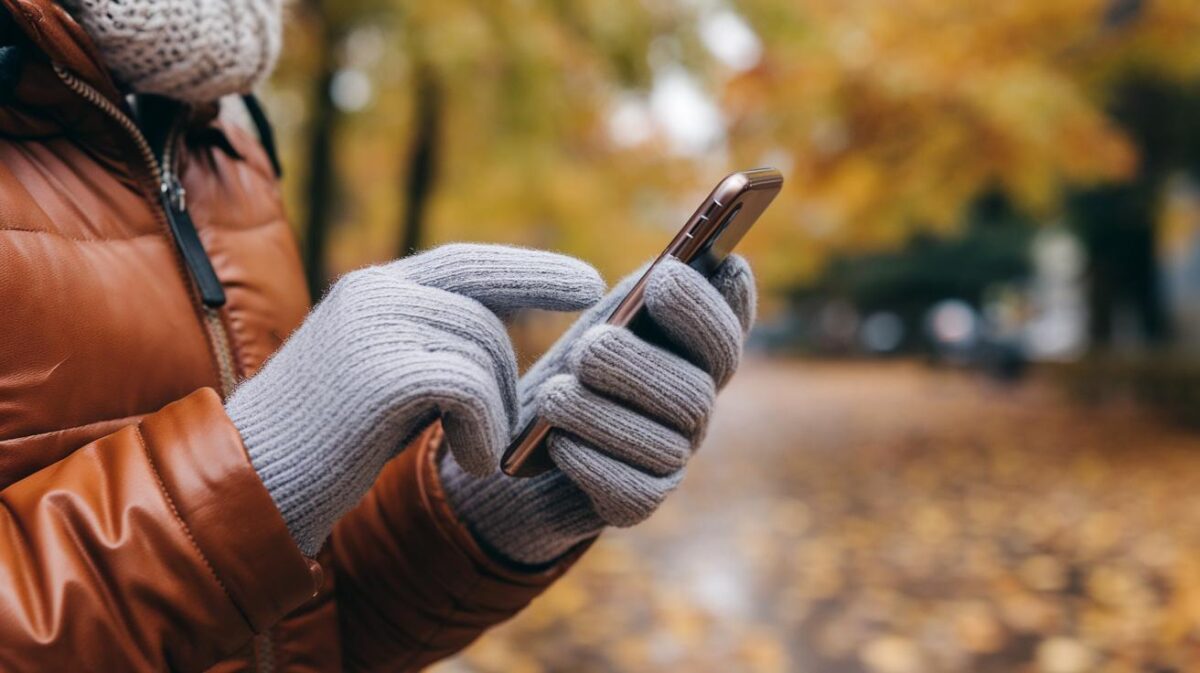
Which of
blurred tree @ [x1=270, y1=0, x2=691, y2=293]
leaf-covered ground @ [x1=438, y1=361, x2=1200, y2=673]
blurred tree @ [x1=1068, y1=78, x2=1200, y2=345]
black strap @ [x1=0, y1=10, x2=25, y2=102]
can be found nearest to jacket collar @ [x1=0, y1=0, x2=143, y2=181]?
black strap @ [x1=0, y1=10, x2=25, y2=102]

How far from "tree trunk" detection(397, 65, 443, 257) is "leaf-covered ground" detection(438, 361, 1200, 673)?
266 centimetres

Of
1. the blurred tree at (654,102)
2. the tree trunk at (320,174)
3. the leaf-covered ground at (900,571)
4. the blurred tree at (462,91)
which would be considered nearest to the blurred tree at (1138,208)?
the blurred tree at (654,102)

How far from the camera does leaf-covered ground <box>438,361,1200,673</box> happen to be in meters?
4.00

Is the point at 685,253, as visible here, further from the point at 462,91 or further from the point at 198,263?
the point at 462,91

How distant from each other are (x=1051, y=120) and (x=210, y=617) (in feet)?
25.2

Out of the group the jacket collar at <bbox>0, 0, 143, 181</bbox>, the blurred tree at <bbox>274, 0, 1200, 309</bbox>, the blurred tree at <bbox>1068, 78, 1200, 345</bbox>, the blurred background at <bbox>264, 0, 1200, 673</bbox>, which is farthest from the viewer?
the blurred tree at <bbox>1068, 78, 1200, 345</bbox>

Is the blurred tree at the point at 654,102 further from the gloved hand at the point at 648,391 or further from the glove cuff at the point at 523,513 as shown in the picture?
the gloved hand at the point at 648,391

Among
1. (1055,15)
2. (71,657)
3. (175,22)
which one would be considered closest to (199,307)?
(175,22)

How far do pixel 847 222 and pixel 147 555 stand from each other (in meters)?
10.9

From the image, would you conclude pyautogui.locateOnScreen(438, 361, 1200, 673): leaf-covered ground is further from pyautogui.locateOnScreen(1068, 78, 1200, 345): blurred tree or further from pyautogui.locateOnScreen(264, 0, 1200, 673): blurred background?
pyautogui.locateOnScreen(1068, 78, 1200, 345): blurred tree

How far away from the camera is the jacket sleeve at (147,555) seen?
81 cm

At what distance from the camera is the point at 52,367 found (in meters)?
0.92

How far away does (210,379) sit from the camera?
1.09 m

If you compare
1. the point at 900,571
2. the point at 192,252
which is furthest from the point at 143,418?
the point at 900,571
